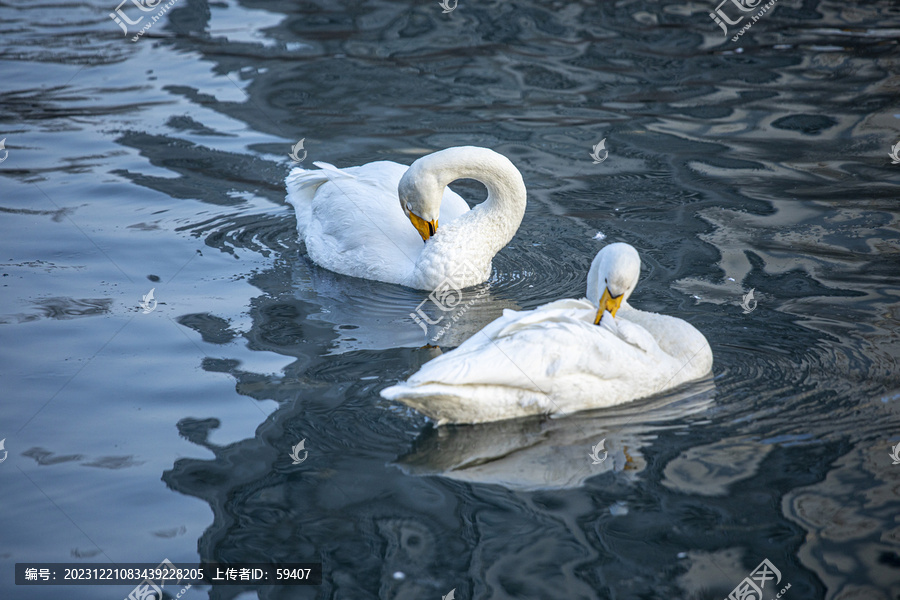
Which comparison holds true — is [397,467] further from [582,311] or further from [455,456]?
[582,311]

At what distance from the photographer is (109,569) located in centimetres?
418

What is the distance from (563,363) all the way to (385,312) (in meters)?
2.23

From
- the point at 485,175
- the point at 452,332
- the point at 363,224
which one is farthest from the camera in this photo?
the point at 363,224

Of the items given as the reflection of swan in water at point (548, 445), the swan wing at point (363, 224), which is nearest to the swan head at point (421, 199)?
the swan wing at point (363, 224)

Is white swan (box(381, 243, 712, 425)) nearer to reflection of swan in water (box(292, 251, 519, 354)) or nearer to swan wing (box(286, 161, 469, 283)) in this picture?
reflection of swan in water (box(292, 251, 519, 354))

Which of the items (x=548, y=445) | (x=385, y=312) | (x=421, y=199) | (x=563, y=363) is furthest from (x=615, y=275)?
(x=421, y=199)

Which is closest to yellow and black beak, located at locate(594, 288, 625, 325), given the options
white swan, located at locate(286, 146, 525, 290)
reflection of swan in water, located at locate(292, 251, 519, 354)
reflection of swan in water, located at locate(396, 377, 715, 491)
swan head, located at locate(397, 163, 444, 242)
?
reflection of swan in water, located at locate(396, 377, 715, 491)

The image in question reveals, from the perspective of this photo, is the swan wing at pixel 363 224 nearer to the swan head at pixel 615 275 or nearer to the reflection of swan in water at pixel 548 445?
the swan head at pixel 615 275

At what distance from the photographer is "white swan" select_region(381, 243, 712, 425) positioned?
194 inches

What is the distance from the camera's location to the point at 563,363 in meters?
5.08

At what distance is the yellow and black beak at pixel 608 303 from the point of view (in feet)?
18.1

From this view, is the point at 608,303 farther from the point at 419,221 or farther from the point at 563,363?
the point at 419,221

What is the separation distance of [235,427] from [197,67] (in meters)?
10.0

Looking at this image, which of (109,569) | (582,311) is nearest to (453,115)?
(582,311)
